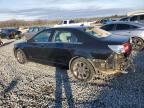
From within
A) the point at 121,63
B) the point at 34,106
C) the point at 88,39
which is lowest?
the point at 34,106

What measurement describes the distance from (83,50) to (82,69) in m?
0.56

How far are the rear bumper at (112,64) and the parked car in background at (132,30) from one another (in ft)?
20.4

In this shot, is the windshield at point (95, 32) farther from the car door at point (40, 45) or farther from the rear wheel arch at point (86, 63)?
the car door at point (40, 45)

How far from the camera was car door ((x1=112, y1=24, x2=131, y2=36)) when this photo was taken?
1471cm

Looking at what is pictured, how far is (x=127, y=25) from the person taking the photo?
14930 millimetres

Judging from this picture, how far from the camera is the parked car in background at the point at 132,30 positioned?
46.5 ft

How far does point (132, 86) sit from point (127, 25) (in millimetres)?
7796

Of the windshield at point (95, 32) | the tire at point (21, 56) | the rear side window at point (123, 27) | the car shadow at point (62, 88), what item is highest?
the windshield at point (95, 32)

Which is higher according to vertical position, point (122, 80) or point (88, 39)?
point (88, 39)

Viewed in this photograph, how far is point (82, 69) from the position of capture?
8.51 meters

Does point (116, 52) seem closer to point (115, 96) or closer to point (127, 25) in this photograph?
point (115, 96)

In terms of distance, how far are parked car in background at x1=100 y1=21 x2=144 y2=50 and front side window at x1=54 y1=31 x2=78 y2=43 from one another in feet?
18.3

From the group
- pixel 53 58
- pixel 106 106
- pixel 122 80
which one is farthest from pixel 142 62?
pixel 106 106

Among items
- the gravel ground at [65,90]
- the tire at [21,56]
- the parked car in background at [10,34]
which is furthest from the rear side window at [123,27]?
the parked car in background at [10,34]
